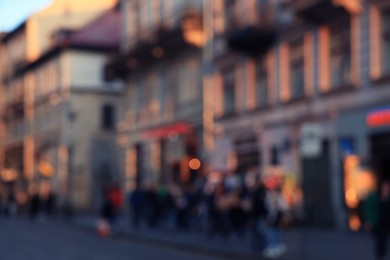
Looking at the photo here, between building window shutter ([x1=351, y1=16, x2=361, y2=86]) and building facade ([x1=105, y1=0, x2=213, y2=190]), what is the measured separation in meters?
11.6

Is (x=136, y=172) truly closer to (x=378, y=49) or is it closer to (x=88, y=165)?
(x=88, y=165)

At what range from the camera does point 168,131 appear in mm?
41125

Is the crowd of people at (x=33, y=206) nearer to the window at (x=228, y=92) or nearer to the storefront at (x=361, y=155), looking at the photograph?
the window at (x=228, y=92)

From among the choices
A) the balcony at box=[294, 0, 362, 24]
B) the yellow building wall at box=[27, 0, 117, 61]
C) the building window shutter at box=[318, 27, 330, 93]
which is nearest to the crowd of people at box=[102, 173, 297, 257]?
the building window shutter at box=[318, 27, 330, 93]

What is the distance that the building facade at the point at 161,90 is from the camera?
126 feet

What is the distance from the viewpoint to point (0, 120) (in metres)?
80.9

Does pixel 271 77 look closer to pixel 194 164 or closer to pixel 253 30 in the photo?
pixel 253 30

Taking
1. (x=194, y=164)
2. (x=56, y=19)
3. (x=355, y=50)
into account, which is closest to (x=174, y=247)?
(x=355, y=50)

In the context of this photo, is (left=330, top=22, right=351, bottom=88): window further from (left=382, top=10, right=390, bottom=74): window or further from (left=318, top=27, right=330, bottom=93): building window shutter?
(left=382, top=10, right=390, bottom=74): window

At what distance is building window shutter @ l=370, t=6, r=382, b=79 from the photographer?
25.5 meters

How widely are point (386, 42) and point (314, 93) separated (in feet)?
13.4

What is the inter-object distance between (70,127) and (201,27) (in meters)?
23.0

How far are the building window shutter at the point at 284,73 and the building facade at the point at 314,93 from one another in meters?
0.04

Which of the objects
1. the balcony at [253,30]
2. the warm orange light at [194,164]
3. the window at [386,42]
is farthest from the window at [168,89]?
the window at [386,42]
